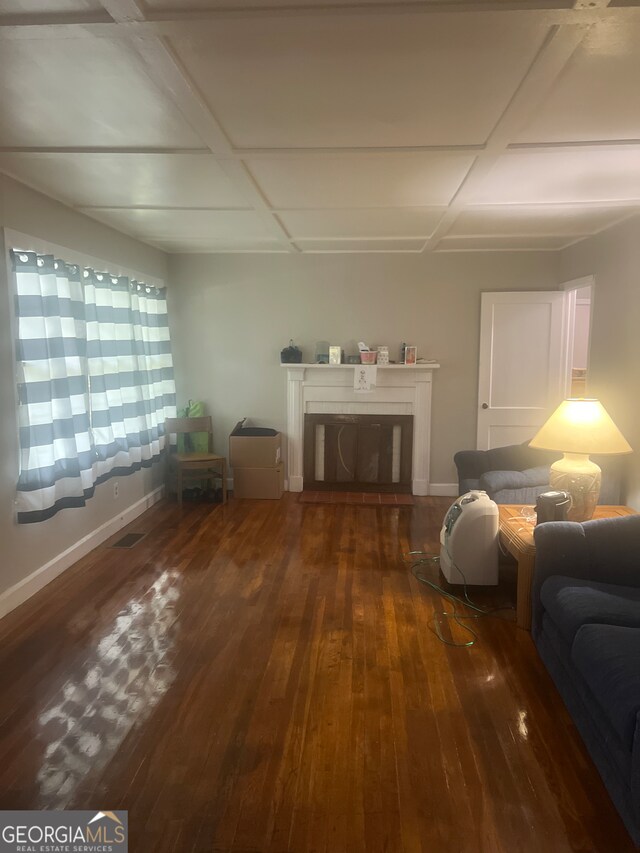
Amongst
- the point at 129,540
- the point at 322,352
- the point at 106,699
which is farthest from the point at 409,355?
the point at 106,699

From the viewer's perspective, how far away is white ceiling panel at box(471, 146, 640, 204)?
2.71m

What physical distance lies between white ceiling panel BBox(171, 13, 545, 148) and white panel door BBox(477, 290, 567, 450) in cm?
316

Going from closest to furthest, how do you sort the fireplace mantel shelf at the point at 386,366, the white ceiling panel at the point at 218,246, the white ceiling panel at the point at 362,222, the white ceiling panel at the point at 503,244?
the white ceiling panel at the point at 362,222 → the white ceiling panel at the point at 503,244 → the white ceiling panel at the point at 218,246 → the fireplace mantel shelf at the point at 386,366

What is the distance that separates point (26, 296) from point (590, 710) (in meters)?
3.42

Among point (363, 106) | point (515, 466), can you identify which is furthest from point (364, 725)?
point (515, 466)

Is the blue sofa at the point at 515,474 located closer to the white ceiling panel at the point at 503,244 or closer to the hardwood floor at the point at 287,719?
the hardwood floor at the point at 287,719

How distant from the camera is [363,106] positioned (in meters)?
2.17

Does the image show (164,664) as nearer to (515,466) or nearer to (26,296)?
(26,296)

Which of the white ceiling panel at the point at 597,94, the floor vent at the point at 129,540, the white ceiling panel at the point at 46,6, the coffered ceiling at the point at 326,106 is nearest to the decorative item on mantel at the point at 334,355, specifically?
the coffered ceiling at the point at 326,106

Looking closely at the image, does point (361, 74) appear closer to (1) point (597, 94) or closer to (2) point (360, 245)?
(1) point (597, 94)

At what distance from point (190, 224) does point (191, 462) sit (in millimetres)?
2076

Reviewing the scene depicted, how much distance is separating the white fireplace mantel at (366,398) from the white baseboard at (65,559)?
1.69 meters

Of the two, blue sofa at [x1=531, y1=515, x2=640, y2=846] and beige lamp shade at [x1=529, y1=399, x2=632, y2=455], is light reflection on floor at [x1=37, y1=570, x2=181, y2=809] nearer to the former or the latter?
blue sofa at [x1=531, y1=515, x2=640, y2=846]

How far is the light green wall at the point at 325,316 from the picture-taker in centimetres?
559
